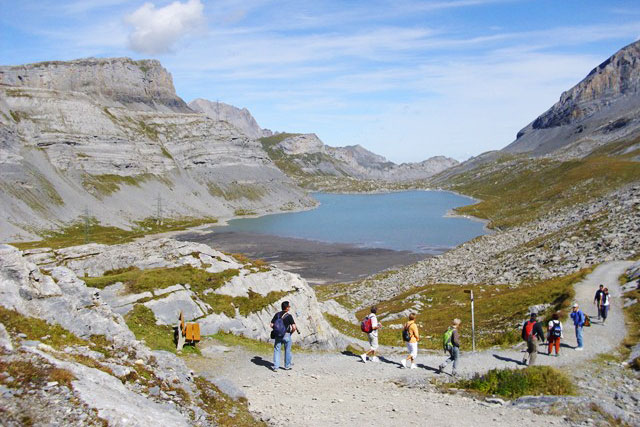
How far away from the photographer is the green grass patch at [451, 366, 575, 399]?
17.2 metres

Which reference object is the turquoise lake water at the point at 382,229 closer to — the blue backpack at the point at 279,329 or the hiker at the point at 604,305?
the hiker at the point at 604,305

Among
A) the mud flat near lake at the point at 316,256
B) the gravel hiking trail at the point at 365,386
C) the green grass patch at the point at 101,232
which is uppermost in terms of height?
the gravel hiking trail at the point at 365,386

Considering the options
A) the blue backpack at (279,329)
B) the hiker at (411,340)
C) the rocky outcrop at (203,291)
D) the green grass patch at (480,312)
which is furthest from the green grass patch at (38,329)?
the green grass patch at (480,312)

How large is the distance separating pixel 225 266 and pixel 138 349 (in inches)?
651

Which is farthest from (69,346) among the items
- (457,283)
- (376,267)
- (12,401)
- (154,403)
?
(376,267)

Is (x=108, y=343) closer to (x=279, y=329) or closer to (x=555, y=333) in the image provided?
(x=279, y=329)

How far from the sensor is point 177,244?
37531 mm

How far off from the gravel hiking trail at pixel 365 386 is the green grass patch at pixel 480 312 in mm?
5011

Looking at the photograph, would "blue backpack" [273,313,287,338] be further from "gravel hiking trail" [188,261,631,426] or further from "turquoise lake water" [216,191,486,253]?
"turquoise lake water" [216,191,486,253]

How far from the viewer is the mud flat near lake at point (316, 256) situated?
90375 millimetres

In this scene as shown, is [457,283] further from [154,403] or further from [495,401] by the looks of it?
[154,403]

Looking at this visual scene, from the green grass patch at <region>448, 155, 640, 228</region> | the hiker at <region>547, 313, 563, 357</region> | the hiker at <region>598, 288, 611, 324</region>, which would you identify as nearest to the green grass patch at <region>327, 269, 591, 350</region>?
the hiker at <region>598, 288, 611, 324</region>

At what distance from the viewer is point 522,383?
57.3ft

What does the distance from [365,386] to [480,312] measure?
84.5 feet
